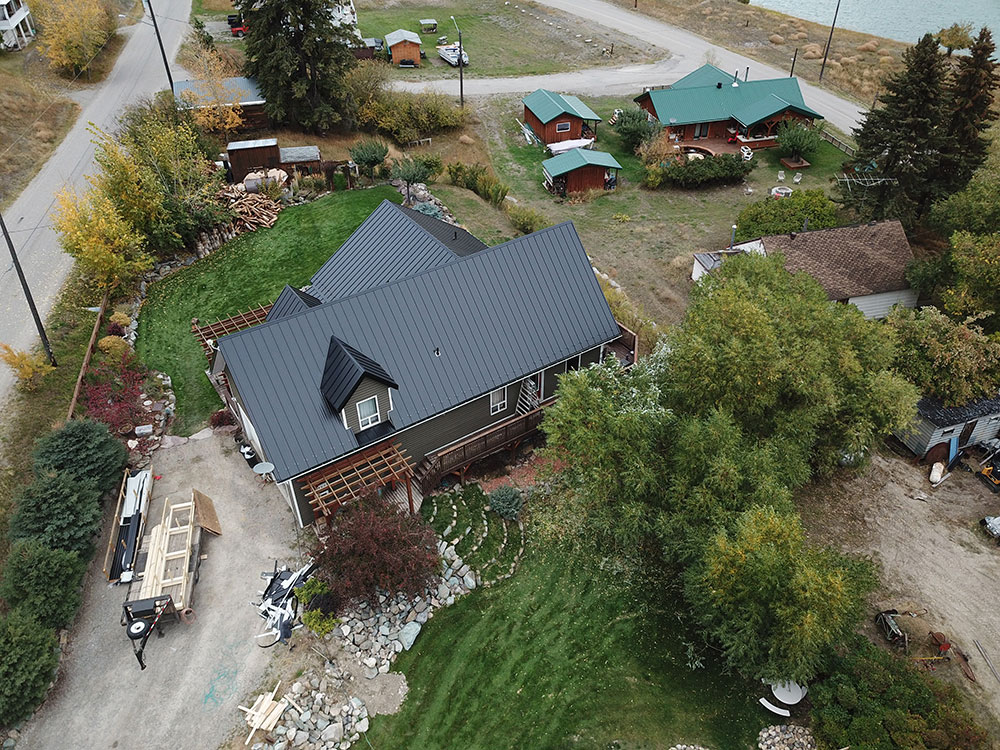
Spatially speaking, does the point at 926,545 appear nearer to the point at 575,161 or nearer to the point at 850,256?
the point at 850,256

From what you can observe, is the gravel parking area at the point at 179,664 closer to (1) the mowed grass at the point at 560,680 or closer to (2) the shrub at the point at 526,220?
(1) the mowed grass at the point at 560,680

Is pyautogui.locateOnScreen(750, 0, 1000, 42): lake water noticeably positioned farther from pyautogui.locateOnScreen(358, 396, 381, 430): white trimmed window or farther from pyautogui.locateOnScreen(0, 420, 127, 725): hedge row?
pyautogui.locateOnScreen(0, 420, 127, 725): hedge row

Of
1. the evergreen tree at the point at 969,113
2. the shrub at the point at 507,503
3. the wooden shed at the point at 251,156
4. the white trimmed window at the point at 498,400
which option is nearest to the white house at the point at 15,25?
the wooden shed at the point at 251,156

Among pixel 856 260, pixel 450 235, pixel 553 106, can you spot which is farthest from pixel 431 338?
pixel 553 106

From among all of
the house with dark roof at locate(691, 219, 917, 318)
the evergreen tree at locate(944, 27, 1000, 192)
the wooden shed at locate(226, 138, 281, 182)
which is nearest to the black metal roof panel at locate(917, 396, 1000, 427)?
the house with dark roof at locate(691, 219, 917, 318)

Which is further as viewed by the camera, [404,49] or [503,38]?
[503,38]
